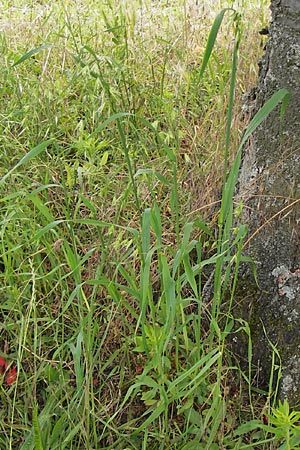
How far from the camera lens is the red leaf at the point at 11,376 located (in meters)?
1.93

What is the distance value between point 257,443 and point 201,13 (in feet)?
8.10

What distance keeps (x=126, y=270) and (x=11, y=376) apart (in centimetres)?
47

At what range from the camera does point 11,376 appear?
A: 1944mm

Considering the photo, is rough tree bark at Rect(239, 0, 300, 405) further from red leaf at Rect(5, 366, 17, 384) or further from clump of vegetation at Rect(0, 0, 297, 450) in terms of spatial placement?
red leaf at Rect(5, 366, 17, 384)

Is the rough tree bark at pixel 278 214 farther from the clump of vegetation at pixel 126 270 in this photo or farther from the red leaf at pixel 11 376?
the red leaf at pixel 11 376

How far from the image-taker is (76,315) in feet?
6.28

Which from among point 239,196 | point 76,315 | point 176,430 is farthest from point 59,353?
point 239,196

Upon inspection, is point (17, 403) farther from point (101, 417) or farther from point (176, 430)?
point (176, 430)

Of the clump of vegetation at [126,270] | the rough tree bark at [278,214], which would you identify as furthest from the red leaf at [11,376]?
the rough tree bark at [278,214]

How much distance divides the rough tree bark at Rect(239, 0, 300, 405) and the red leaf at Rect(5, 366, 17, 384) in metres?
0.70

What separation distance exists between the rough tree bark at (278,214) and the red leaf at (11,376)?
2.30 feet

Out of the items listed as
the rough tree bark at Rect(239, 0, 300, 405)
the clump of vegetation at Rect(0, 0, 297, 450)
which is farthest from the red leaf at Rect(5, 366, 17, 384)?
the rough tree bark at Rect(239, 0, 300, 405)

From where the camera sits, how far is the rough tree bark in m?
1.92

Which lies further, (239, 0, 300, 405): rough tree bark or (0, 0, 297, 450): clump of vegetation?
(239, 0, 300, 405): rough tree bark
